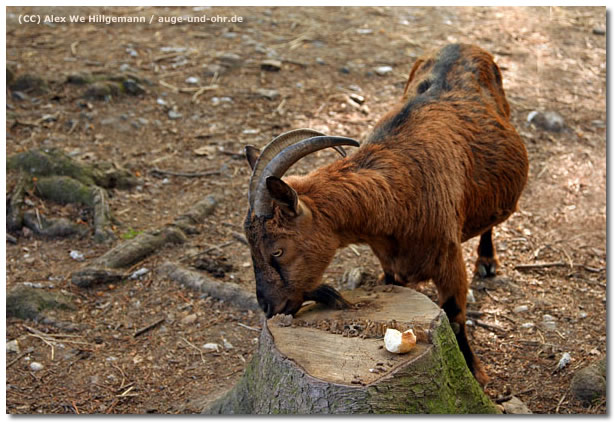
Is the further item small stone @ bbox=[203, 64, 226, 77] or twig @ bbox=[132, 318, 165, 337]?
small stone @ bbox=[203, 64, 226, 77]

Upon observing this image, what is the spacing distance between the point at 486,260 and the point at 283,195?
3051 millimetres

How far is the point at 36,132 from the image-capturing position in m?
8.27

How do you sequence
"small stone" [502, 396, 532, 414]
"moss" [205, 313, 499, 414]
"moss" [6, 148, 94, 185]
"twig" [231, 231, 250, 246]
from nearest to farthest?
"moss" [205, 313, 499, 414]
"small stone" [502, 396, 532, 414]
"twig" [231, 231, 250, 246]
"moss" [6, 148, 94, 185]

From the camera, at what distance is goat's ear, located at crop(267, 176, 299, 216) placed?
13.7ft

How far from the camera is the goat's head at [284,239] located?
14.1 feet

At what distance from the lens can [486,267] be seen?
21.8 ft

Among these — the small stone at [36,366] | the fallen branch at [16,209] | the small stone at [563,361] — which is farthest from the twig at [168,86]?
the small stone at [563,361]

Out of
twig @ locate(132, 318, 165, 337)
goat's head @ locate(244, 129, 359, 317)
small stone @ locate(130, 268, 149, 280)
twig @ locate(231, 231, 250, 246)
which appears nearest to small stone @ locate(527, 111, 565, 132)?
twig @ locate(231, 231, 250, 246)

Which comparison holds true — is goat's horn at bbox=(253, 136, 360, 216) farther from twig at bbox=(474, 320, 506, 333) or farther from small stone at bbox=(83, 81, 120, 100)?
small stone at bbox=(83, 81, 120, 100)

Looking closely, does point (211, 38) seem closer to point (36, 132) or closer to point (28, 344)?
point (36, 132)

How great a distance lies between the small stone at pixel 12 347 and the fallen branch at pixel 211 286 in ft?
4.76

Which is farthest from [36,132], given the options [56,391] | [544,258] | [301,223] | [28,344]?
[544,258]

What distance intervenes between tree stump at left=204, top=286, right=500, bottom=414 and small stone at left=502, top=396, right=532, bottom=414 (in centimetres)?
59

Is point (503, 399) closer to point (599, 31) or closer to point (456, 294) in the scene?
point (456, 294)
